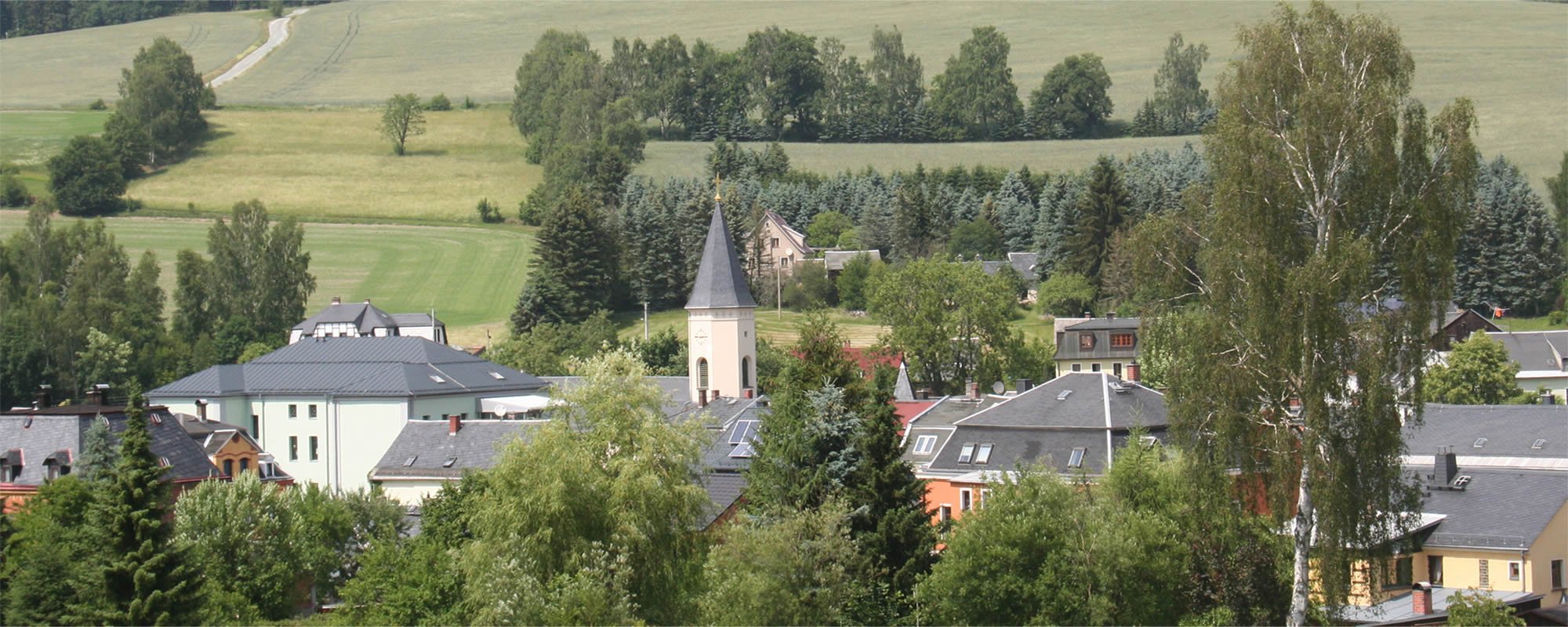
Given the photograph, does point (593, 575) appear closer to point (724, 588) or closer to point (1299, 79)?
point (724, 588)

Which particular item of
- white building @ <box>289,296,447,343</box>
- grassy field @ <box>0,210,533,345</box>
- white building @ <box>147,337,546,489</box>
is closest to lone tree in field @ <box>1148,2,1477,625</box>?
white building @ <box>147,337,546,489</box>

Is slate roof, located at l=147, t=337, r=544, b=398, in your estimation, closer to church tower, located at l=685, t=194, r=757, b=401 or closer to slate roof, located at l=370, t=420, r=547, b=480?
slate roof, located at l=370, t=420, r=547, b=480

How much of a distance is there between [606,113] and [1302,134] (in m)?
115

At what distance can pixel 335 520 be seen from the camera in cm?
5050

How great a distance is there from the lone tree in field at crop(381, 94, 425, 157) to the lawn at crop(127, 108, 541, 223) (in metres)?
1.06

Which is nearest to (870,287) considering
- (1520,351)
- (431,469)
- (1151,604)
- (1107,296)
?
(1107,296)

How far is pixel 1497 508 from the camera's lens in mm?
44750

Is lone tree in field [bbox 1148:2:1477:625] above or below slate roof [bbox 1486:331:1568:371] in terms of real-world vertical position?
above

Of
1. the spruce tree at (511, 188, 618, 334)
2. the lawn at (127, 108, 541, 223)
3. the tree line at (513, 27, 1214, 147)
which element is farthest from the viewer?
the tree line at (513, 27, 1214, 147)

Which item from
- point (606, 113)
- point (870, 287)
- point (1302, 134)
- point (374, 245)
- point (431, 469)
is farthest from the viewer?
point (606, 113)

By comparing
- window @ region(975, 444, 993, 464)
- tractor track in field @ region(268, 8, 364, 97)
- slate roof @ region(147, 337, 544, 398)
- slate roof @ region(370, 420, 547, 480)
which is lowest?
slate roof @ region(370, 420, 547, 480)

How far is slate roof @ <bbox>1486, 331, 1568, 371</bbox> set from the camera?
80438 mm

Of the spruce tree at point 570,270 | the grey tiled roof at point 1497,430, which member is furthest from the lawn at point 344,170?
the grey tiled roof at point 1497,430

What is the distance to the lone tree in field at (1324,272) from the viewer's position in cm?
3158
